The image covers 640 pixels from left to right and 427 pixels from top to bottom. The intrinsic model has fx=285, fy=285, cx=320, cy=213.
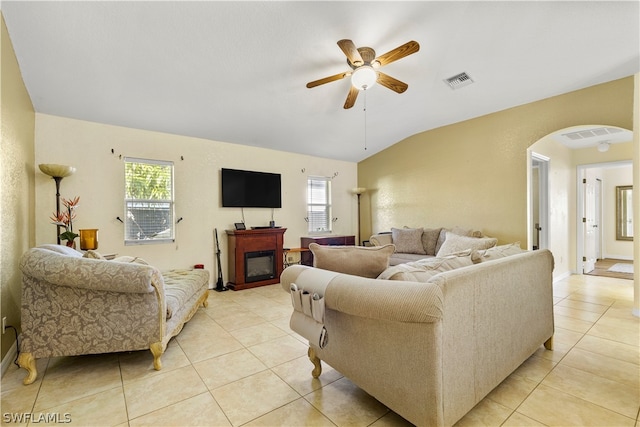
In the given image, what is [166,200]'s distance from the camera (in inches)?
166

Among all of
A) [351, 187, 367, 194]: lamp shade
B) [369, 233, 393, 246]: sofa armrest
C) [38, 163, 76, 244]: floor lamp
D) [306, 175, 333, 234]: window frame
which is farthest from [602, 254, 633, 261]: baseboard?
[38, 163, 76, 244]: floor lamp

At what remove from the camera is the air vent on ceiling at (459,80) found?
3488mm

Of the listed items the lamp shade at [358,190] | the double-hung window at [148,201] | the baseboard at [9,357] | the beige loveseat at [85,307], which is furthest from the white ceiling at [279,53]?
the baseboard at [9,357]

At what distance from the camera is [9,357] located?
2219 millimetres

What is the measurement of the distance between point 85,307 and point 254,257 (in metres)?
2.79

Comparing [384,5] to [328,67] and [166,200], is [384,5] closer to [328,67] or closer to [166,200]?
[328,67]

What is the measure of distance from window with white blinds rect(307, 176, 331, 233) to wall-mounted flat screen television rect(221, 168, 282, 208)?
2.77 ft

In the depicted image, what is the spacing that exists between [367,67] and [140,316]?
110 inches

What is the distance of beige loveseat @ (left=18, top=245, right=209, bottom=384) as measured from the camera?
1.94 meters

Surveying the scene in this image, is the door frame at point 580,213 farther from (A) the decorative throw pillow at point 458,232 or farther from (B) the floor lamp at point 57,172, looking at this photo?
(B) the floor lamp at point 57,172

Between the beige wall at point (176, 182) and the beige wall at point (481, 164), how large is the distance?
1796 mm

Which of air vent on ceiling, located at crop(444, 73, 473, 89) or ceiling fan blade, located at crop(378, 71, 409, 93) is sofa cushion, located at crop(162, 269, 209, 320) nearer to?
ceiling fan blade, located at crop(378, 71, 409, 93)

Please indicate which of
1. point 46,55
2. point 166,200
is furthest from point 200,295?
point 46,55

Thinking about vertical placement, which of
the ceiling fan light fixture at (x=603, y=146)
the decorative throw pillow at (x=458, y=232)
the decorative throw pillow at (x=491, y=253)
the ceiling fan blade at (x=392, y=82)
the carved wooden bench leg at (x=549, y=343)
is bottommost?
the carved wooden bench leg at (x=549, y=343)
